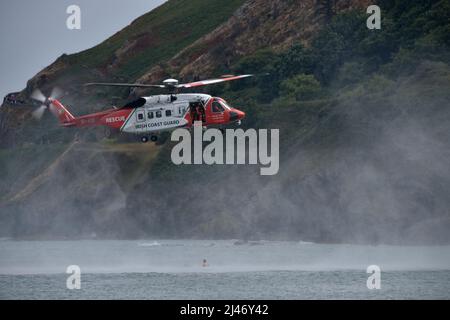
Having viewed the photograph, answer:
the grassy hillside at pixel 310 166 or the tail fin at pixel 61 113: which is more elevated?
the grassy hillside at pixel 310 166

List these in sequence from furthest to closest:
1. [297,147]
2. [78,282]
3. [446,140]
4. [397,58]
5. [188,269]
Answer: [397,58], [297,147], [446,140], [188,269], [78,282]

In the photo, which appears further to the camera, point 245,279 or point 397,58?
point 397,58

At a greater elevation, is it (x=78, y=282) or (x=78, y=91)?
(x=78, y=91)

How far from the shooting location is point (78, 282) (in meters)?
89.3

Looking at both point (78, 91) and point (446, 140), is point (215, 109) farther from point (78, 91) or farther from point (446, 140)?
point (78, 91)

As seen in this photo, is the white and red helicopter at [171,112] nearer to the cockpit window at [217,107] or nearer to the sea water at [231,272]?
the cockpit window at [217,107]

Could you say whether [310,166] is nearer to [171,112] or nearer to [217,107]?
[217,107]

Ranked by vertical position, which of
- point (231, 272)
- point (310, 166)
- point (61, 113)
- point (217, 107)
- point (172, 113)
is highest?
point (310, 166)

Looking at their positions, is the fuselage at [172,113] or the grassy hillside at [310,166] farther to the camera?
the grassy hillside at [310,166]

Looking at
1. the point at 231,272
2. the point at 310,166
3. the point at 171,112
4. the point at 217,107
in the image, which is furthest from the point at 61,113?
the point at 310,166

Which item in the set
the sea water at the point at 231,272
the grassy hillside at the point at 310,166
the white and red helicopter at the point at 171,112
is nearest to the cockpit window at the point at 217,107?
the white and red helicopter at the point at 171,112

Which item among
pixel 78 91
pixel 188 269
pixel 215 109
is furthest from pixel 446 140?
pixel 78 91

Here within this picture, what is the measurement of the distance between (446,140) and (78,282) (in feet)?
183
